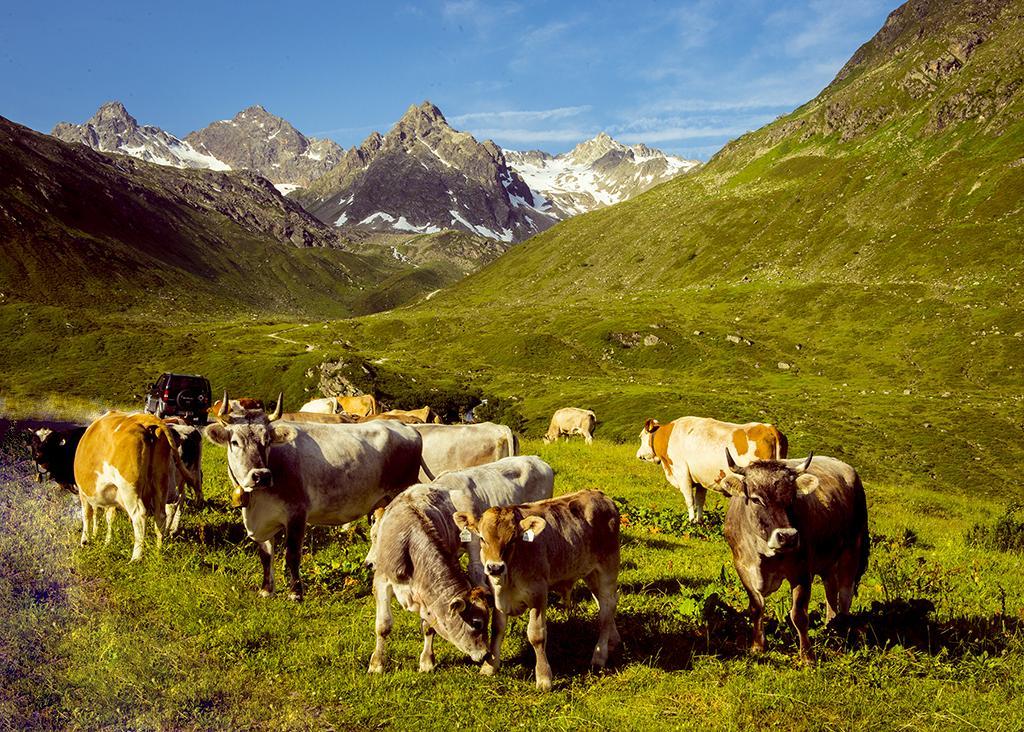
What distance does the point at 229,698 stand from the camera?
8.14 m

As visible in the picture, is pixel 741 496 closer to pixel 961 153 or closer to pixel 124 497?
pixel 124 497

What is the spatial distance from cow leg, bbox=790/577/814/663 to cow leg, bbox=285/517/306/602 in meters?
7.83

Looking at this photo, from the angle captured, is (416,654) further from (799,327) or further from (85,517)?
(799,327)

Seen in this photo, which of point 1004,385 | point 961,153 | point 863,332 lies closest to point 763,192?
point 961,153

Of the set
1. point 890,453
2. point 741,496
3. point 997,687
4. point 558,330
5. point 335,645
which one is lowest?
point 890,453

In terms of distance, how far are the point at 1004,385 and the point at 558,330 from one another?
62599 mm

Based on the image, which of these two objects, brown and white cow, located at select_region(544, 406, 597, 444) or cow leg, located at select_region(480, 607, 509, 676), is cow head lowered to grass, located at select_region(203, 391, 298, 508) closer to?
cow leg, located at select_region(480, 607, 509, 676)

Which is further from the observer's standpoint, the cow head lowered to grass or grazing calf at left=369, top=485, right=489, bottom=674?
the cow head lowered to grass

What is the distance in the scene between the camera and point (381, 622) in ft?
29.7

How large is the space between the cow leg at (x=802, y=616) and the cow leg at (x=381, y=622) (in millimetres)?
5567

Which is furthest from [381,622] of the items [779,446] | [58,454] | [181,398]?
[181,398]

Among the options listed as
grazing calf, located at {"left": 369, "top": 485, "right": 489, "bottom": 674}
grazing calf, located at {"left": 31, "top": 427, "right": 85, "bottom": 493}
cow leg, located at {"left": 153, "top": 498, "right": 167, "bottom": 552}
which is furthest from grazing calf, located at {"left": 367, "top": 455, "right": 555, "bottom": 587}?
grazing calf, located at {"left": 31, "top": 427, "right": 85, "bottom": 493}

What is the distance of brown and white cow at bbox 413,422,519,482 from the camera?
16703mm

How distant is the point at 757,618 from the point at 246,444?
28.0ft
